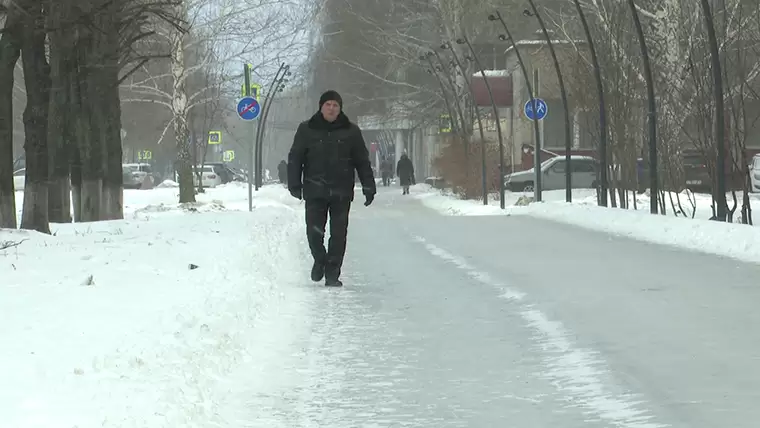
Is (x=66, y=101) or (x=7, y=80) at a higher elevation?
(x=7, y=80)

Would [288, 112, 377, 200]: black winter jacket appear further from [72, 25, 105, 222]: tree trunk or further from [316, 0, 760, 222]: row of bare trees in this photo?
[316, 0, 760, 222]: row of bare trees

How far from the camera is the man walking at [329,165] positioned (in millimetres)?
13164

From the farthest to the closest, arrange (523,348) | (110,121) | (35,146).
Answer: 1. (110,121)
2. (35,146)
3. (523,348)

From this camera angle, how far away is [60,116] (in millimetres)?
23812

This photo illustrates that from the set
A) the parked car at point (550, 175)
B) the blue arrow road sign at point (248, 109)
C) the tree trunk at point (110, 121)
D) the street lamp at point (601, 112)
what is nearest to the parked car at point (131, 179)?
the parked car at point (550, 175)

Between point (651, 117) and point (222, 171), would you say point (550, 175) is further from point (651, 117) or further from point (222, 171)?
point (222, 171)

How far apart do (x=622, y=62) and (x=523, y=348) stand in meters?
24.8

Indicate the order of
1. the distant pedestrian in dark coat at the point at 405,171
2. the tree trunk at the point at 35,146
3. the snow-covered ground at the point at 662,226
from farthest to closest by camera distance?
1. the distant pedestrian in dark coat at the point at 405,171
2. the tree trunk at the point at 35,146
3. the snow-covered ground at the point at 662,226

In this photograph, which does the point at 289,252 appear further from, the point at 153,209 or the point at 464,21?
the point at 464,21

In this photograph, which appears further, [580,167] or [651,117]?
[580,167]

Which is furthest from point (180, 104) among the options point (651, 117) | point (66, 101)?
point (651, 117)

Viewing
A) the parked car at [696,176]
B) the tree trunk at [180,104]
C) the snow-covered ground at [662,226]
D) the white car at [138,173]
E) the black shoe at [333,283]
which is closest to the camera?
the black shoe at [333,283]

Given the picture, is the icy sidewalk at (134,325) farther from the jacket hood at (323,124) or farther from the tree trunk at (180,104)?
the tree trunk at (180,104)

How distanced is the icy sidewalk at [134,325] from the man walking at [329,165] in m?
0.81
